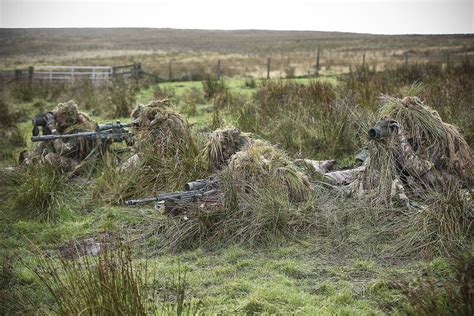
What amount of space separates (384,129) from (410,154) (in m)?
0.43

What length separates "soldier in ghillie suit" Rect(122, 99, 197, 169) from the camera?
7.90 metres

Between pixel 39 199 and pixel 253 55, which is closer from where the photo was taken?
pixel 39 199

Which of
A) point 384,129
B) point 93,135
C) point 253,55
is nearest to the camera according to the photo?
point 384,129

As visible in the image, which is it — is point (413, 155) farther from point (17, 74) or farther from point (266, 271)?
point (17, 74)

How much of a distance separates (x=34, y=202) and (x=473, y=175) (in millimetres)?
5587

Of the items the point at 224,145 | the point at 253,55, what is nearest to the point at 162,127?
the point at 224,145

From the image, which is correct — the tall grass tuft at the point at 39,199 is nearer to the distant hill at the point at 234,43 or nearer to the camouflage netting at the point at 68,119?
the camouflage netting at the point at 68,119

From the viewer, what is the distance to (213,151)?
726 centimetres

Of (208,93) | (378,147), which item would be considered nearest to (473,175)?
(378,147)

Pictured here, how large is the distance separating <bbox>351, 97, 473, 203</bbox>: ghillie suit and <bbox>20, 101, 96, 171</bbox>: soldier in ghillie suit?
4.49 metres

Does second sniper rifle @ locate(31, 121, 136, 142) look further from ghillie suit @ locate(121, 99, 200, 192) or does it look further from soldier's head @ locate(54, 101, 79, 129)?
soldier's head @ locate(54, 101, 79, 129)

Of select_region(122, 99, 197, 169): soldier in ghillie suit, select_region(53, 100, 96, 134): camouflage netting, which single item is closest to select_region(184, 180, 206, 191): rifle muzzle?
select_region(122, 99, 197, 169): soldier in ghillie suit

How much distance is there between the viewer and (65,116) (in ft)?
29.2

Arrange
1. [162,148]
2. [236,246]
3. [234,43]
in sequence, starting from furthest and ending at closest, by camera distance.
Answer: [234,43] < [162,148] < [236,246]
